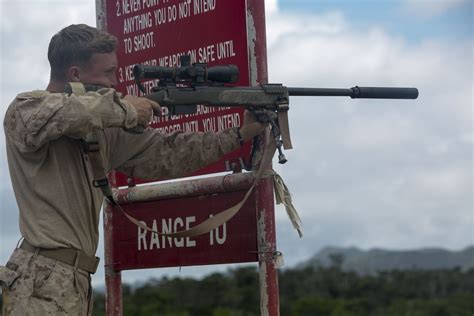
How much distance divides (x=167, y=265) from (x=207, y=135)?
3.33 feet

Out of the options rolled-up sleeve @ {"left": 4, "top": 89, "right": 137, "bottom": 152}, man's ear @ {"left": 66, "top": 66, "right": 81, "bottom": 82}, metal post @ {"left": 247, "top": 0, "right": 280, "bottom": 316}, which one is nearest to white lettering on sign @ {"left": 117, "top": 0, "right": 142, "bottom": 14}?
metal post @ {"left": 247, "top": 0, "right": 280, "bottom": 316}

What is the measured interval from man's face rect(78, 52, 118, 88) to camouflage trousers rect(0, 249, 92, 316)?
0.90 meters

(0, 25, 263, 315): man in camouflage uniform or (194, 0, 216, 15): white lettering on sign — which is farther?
(194, 0, 216, 15): white lettering on sign

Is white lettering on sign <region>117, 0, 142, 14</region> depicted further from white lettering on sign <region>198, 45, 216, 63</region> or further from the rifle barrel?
the rifle barrel

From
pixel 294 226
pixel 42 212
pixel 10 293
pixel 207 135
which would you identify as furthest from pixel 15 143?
pixel 294 226

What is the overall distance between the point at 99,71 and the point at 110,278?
187cm

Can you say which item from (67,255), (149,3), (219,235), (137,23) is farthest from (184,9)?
(67,255)

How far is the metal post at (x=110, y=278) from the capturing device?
646cm

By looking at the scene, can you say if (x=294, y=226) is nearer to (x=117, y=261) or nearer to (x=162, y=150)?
(x=162, y=150)

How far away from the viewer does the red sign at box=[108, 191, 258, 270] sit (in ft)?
18.6

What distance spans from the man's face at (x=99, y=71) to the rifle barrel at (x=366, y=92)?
3.27ft

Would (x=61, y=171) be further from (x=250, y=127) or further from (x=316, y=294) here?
(x=316, y=294)

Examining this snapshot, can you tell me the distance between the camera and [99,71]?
503cm

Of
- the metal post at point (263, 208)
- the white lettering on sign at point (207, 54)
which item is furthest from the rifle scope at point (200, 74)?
the white lettering on sign at point (207, 54)
